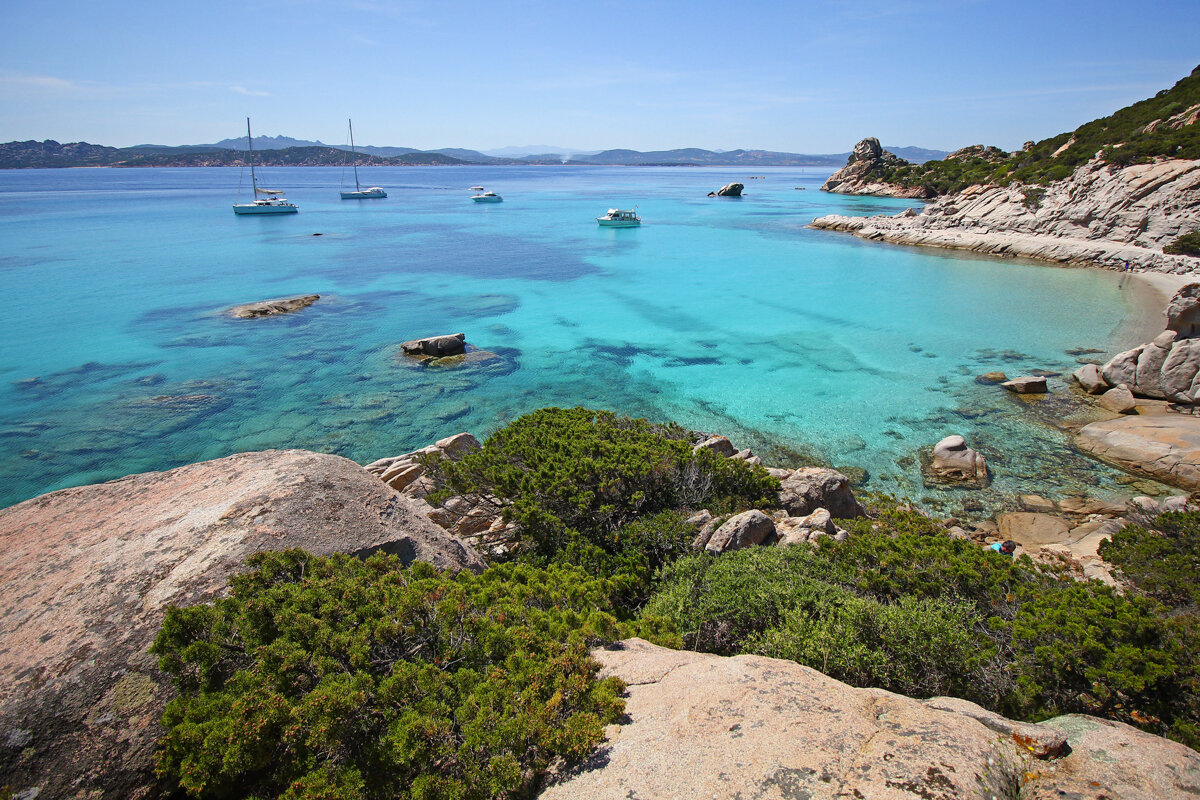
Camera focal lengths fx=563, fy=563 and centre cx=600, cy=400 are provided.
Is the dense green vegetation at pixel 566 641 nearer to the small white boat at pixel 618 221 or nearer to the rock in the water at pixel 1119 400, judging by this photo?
the rock in the water at pixel 1119 400

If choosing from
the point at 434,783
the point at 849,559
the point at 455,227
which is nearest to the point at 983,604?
the point at 849,559

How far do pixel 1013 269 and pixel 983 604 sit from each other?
40938mm

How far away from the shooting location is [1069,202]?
144ft

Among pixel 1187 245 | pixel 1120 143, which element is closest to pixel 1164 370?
pixel 1187 245

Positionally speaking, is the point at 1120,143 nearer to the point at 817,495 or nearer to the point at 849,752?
the point at 817,495

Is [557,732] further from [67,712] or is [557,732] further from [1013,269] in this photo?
[1013,269]

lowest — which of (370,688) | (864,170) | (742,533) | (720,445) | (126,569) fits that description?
(720,445)

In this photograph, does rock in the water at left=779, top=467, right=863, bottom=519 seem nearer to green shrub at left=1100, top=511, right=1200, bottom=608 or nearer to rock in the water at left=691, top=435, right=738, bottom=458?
rock in the water at left=691, top=435, right=738, bottom=458

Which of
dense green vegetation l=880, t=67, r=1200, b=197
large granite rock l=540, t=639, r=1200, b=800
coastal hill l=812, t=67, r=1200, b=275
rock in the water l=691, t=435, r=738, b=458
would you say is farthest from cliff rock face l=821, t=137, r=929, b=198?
large granite rock l=540, t=639, r=1200, b=800

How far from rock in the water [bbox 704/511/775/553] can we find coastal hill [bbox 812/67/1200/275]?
3994cm

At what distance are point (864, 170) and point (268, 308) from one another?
360 feet

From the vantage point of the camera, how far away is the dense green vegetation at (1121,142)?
135 ft

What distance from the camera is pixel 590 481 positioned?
9.53 m

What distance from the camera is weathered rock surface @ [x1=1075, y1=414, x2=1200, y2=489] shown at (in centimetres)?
1333
